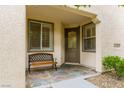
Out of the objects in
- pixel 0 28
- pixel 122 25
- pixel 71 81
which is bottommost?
pixel 71 81

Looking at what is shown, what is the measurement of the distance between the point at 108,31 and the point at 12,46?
194 inches

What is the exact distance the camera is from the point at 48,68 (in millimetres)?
7852

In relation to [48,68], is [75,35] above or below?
above

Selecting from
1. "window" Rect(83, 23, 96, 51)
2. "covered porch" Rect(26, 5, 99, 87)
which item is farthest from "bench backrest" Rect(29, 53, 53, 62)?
"window" Rect(83, 23, 96, 51)

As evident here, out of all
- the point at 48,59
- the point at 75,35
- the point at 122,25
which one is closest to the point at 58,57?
the point at 48,59

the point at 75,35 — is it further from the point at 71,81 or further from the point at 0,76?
the point at 0,76

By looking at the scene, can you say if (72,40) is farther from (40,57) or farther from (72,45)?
(40,57)

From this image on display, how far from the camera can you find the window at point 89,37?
25.9 ft

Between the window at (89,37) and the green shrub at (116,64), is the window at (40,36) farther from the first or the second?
the green shrub at (116,64)

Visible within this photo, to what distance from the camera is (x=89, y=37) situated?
27.2ft

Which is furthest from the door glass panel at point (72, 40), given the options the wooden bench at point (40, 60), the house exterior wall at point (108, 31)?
the house exterior wall at point (108, 31)

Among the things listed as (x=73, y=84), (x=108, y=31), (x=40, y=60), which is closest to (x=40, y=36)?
(x=40, y=60)

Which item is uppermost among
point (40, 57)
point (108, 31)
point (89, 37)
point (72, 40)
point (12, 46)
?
point (108, 31)
